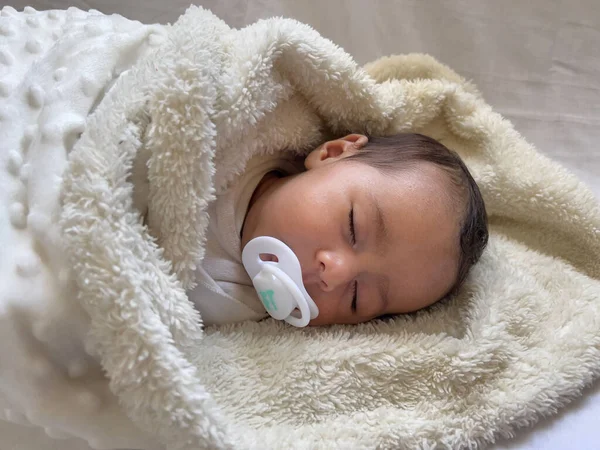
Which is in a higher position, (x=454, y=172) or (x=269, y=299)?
(x=454, y=172)

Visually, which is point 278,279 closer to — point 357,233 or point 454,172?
point 357,233

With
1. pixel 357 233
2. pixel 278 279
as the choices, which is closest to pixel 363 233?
pixel 357 233

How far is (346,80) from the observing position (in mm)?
942

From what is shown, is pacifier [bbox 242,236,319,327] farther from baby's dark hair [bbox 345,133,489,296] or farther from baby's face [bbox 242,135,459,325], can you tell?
baby's dark hair [bbox 345,133,489,296]

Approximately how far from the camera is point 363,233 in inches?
33.3

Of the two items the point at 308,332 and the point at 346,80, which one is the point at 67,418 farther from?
the point at 346,80

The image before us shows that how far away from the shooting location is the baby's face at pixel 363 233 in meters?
0.83

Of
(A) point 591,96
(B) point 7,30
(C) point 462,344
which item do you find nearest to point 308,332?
(C) point 462,344

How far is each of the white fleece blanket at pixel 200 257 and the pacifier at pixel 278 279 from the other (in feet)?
0.18

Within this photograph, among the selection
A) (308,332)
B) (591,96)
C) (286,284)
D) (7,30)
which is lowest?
(308,332)

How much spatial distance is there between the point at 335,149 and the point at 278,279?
271 millimetres

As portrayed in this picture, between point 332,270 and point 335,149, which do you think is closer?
point 332,270

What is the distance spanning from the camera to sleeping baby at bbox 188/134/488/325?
0.84 m

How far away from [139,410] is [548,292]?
701mm
